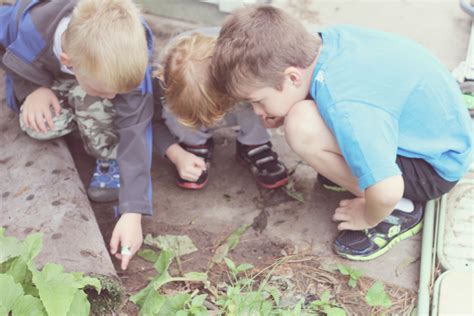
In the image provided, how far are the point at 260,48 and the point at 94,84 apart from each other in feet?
1.76

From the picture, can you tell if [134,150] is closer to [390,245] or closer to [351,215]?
[351,215]

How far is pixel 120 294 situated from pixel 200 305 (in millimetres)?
240

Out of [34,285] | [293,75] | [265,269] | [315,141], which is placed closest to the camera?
[34,285]

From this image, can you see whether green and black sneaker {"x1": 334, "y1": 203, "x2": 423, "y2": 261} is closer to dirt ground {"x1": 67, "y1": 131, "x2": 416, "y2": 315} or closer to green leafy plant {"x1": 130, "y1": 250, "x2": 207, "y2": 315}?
dirt ground {"x1": 67, "y1": 131, "x2": 416, "y2": 315}

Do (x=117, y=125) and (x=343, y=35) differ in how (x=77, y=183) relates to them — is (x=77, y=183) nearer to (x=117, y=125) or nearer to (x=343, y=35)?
(x=117, y=125)

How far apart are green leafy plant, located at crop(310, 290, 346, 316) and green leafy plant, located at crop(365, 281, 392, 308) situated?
107mm

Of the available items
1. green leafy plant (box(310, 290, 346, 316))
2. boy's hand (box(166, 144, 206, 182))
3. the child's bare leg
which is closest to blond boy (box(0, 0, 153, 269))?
boy's hand (box(166, 144, 206, 182))

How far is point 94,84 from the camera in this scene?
7.14 ft

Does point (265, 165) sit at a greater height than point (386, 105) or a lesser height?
lesser

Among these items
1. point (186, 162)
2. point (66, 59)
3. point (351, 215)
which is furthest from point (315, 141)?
point (66, 59)

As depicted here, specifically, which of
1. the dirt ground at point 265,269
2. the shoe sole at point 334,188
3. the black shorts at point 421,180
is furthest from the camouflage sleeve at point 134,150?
the black shorts at point 421,180

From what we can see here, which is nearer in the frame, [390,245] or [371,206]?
[371,206]

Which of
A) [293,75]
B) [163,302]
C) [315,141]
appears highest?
[293,75]

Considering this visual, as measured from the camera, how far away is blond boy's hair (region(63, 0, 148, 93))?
2086 millimetres
